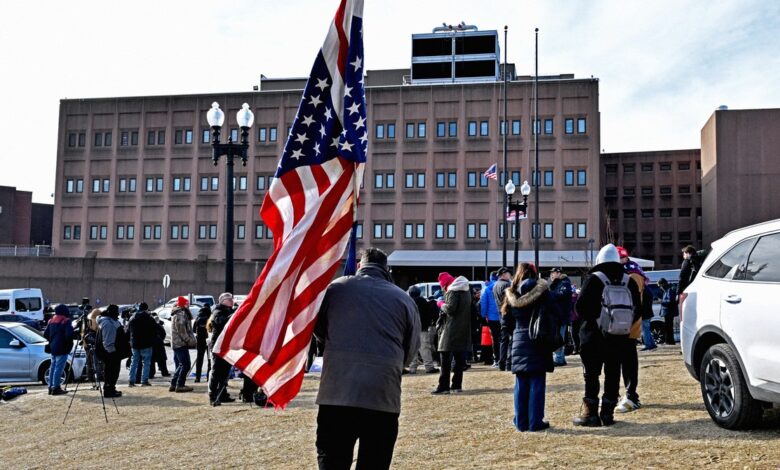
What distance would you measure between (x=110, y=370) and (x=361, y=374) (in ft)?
37.1

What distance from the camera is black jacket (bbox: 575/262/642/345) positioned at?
8055 millimetres

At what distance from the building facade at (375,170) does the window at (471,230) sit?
8 cm

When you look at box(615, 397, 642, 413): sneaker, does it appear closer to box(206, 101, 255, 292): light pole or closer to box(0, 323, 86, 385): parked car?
box(206, 101, 255, 292): light pole

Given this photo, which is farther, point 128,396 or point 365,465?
point 128,396

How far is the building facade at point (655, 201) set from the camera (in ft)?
254

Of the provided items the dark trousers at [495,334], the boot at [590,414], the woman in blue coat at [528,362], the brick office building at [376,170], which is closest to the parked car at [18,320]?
the dark trousers at [495,334]

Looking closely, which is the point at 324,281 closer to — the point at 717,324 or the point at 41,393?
the point at 717,324

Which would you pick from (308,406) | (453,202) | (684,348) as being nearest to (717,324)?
(684,348)

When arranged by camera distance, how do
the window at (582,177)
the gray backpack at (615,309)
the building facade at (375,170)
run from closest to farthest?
the gray backpack at (615,309) → the window at (582,177) → the building facade at (375,170)

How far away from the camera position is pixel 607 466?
6.55 metres

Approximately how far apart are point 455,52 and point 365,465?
75.4 meters

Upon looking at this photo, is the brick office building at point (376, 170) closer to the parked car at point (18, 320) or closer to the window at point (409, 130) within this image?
the window at point (409, 130)

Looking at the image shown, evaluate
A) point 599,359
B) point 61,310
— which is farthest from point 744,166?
point 599,359

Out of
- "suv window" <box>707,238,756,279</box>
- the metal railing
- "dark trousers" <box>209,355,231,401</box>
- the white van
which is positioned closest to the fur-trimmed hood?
"suv window" <box>707,238,756,279</box>
